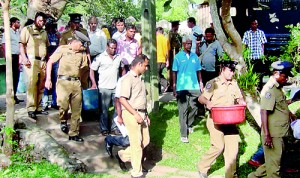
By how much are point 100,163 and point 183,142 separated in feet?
5.48

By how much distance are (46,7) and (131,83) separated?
2.43 m

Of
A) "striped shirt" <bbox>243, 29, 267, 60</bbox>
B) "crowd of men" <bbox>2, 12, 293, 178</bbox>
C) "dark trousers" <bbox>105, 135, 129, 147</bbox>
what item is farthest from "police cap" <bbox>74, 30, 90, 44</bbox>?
"striped shirt" <bbox>243, 29, 267, 60</bbox>

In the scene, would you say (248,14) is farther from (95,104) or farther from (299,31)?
(95,104)

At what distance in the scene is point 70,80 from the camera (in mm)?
7422

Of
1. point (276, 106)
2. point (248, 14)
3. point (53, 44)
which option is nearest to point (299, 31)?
point (248, 14)

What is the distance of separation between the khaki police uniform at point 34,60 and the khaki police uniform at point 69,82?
59 centimetres

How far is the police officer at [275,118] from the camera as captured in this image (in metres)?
5.79

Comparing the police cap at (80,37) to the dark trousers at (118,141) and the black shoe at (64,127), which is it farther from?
the dark trousers at (118,141)

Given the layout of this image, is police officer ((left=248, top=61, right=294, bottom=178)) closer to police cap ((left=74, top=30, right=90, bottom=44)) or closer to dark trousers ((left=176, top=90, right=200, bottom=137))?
dark trousers ((left=176, top=90, right=200, bottom=137))

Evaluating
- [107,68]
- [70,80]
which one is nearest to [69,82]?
[70,80]

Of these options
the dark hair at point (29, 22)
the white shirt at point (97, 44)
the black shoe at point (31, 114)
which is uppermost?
the dark hair at point (29, 22)

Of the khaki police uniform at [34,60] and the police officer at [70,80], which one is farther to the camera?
the khaki police uniform at [34,60]

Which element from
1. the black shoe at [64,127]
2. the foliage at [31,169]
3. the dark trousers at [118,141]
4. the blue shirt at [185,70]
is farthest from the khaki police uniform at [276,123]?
the black shoe at [64,127]

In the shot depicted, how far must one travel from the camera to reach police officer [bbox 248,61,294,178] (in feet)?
19.0
